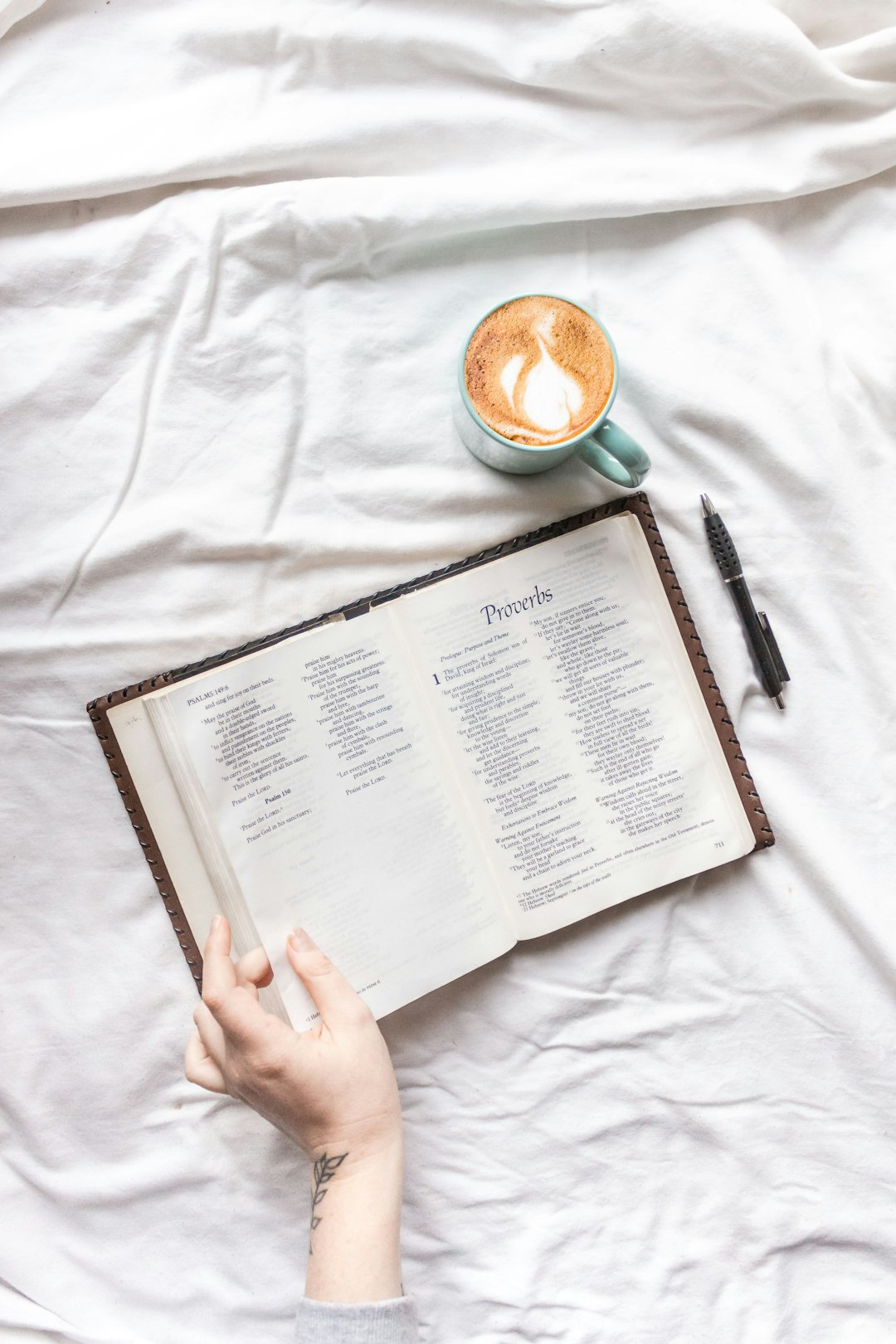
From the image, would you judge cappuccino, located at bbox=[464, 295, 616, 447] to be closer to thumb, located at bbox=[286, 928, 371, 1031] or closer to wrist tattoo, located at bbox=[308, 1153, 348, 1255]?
thumb, located at bbox=[286, 928, 371, 1031]

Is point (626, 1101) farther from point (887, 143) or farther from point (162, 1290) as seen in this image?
point (887, 143)

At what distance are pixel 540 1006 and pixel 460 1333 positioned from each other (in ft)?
0.81

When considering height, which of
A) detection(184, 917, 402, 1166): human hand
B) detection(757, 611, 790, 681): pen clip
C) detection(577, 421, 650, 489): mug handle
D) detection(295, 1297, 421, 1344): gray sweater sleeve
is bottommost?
detection(295, 1297, 421, 1344): gray sweater sleeve

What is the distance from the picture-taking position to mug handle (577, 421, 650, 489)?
0.62m

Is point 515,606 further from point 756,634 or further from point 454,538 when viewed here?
point 756,634

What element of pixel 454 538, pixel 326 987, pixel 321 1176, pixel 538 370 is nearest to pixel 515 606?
pixel 454 538

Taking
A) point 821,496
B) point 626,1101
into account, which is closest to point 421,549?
point 821,496

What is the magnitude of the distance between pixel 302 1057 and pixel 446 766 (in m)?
0.22

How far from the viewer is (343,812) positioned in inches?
25.9

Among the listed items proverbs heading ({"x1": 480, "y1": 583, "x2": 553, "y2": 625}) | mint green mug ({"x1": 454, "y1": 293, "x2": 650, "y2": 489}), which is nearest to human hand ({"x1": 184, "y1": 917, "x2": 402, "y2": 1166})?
proverbs heading ({"x1": 480, "y1": 583, "x2": 553, "y2": 625})

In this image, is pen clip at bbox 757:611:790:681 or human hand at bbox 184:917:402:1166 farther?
pen clip at bbox 757:611:790:681

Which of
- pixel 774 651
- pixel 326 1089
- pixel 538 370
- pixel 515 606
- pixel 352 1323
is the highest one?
pixel 538 370

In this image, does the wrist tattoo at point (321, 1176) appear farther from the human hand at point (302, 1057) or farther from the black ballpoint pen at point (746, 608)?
the black ballpoint pen at point (746, 608)

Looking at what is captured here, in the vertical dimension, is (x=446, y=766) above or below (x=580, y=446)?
below
